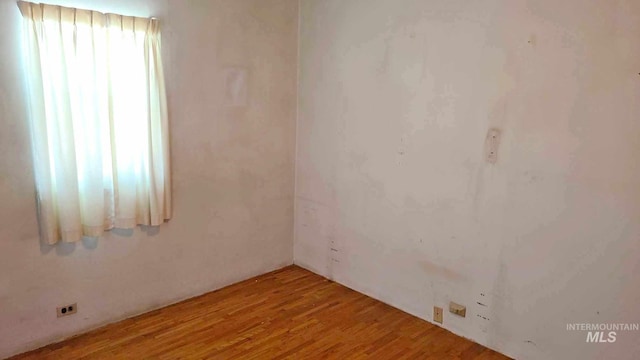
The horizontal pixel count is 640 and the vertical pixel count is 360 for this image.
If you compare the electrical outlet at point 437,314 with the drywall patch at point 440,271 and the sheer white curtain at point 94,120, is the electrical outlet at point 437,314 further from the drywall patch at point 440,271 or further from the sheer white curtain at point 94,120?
the sheer white curtain at point 94,120

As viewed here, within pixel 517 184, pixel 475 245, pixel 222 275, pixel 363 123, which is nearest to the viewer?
pixel 517 184

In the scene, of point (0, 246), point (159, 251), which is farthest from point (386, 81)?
point (0, 246)

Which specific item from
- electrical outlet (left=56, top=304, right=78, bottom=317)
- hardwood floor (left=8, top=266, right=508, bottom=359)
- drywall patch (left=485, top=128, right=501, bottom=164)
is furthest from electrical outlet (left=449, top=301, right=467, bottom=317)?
electrical outlet (left=56, top=304, right=78, bottom=317)

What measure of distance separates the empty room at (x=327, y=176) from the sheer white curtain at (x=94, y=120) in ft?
0.04

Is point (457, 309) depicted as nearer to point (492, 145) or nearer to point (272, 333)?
point (492, 145)

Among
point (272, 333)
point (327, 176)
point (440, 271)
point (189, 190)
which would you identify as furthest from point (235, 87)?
point (440, 271)

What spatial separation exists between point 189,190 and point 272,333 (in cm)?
123

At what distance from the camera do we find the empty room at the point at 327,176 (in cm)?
242

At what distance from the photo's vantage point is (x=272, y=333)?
3033 millimetres

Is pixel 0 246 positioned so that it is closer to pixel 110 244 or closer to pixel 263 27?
pixel 110 244

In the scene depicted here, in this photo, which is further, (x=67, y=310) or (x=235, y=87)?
(x=235, y=87)

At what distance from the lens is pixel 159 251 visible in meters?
3.29

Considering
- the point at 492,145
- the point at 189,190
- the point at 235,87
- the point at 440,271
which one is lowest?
the point at 440,271

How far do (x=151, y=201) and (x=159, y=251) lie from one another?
444mm
